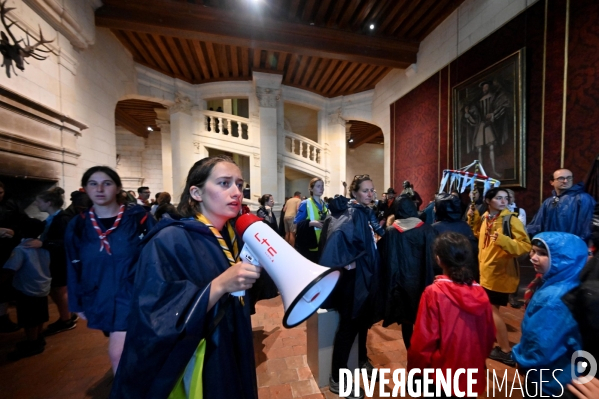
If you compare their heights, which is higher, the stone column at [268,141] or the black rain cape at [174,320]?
the stone column at [268,141]

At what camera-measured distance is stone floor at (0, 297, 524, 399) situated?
6.61 feet

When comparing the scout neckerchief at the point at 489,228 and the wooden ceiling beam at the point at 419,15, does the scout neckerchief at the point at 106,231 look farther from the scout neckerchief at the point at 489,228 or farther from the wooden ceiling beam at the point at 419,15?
the wooden ceiling beam at the point at 419,15

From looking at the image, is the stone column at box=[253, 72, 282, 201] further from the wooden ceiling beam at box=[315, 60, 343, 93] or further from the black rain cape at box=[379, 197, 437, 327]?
the black rain cape at box=[379, 197, 437, 327]

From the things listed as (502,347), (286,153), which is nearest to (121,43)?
(286,153)

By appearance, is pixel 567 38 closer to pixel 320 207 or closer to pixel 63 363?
pixel 320 207

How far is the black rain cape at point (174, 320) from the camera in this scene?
0.79m

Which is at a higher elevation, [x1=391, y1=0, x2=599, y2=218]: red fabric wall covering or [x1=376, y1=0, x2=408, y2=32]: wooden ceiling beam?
[x1=376, y1=0, x2=408, y2=32]: wooden ceiling beam

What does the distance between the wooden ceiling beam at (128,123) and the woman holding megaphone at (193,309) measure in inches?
452

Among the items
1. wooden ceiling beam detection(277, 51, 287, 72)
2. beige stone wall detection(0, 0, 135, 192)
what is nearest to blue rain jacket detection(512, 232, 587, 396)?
beige stone wall detection(0, 0, 135, 192)

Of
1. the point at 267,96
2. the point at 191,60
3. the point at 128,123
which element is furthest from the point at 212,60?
the point at 128,123

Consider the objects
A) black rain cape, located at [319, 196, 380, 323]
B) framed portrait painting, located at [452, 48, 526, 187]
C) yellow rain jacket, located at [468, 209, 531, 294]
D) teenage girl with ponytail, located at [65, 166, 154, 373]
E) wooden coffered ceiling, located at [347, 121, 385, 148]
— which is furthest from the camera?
wooden coffered ceiling, located at [347, 121, 385, 148]

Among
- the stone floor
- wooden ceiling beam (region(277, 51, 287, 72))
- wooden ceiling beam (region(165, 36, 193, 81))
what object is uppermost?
wooden ceiling beam (region(277, 51, 287, 72))

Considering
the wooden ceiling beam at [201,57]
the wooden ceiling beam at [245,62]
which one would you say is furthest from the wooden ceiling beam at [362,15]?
the wooden ceiling beam at [201,57]

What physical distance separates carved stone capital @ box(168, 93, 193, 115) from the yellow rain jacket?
9325 mm
